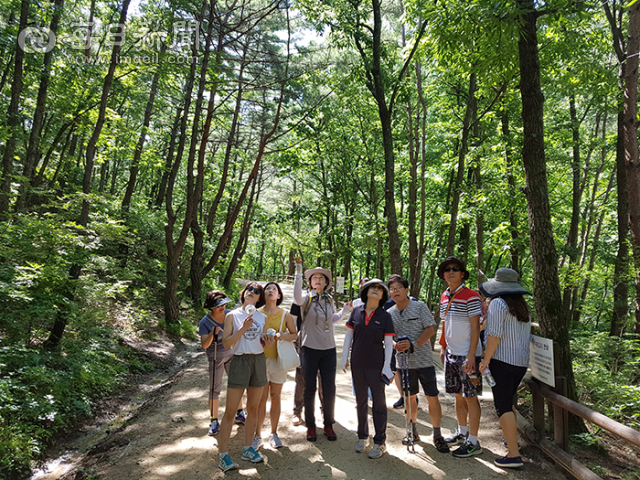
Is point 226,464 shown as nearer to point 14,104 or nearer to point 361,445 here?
point 361,445

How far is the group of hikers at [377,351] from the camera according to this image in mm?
3910

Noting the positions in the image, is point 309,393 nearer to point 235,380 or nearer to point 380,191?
point 235,380

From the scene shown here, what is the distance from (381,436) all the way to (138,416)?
368 cm

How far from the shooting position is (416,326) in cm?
459

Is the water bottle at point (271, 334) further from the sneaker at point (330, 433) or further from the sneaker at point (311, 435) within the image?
the sneaker at point (330, 433)

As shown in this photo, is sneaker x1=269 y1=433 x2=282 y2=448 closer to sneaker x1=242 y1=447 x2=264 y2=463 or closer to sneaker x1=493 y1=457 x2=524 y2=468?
sneaker x1=242 y1=447 x2=264 y2=463

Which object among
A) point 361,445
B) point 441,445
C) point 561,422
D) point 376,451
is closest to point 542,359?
point 561,422

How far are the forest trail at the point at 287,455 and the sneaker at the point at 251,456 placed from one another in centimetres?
7

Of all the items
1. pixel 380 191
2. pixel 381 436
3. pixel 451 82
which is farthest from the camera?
pixel 380 191

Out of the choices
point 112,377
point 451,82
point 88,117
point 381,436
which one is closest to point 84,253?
point 112,377

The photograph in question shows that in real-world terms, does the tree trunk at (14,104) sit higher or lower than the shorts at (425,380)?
higher

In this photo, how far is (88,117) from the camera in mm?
12367

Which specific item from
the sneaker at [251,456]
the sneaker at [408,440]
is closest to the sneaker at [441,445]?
the sneaker at [408,440]

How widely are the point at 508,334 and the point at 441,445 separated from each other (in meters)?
1.49
